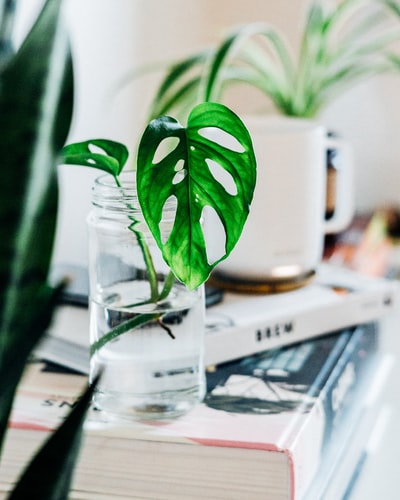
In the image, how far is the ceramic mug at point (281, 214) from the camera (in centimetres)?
69

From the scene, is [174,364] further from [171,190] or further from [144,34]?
[144,34]

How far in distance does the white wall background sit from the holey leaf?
0.45m

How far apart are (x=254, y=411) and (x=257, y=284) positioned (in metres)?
0.23

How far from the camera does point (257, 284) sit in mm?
720

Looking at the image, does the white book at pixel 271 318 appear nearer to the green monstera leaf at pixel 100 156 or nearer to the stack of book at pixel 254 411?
the stack of book at pixel 254 411

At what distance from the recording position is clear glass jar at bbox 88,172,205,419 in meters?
0.49

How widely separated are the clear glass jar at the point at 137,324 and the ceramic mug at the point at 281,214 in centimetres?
19

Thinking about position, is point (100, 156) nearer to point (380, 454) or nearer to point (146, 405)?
point (146, 405)

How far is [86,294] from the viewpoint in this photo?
0.66 m

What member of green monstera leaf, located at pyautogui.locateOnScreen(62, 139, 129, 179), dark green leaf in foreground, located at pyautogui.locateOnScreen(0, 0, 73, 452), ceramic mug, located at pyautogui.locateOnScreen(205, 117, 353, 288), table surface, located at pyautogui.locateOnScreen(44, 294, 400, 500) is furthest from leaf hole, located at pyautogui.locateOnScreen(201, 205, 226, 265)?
dark green leaf in foreground, located at pyautogui.locateOnScreen(0, 0, 73, 452)

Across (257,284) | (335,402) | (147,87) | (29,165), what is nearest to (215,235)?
(257,284)

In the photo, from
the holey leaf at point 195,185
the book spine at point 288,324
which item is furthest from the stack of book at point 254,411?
the holey leaf at point 195,185

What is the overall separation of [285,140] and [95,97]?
1.30 feet

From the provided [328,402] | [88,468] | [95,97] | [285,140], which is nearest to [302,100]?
[285,140]
